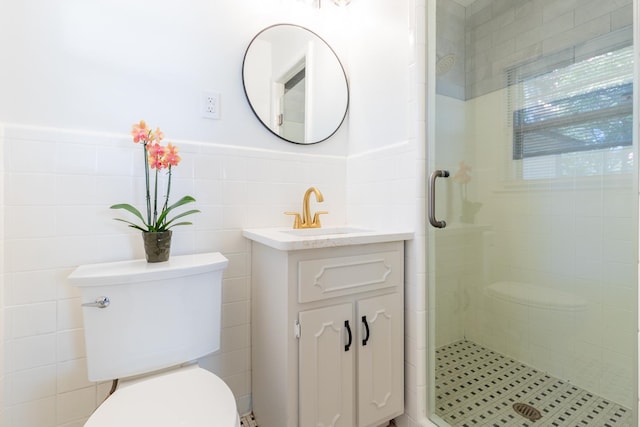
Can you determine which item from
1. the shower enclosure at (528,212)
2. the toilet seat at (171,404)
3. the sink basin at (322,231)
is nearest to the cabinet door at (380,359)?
the shower enclosure at (528,212)

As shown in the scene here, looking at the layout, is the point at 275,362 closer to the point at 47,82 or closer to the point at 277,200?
the point at 277,200

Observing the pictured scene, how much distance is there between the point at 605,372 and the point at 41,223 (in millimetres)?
2106

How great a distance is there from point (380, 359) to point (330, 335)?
0.27 m

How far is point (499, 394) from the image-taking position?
A: 3.97 feet

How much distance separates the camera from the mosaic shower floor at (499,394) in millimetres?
1044

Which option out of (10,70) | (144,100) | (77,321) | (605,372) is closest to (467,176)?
(605,372)

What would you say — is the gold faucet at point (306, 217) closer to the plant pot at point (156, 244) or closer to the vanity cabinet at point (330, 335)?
the vanity cabinet at point (330, 335)

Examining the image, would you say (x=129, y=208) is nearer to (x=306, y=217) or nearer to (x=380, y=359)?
(x=306, y=217)

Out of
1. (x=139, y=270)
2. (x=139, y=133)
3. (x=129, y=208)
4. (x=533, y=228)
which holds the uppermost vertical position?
(x=139, y=133)

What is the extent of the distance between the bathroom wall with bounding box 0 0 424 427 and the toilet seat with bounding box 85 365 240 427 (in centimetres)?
37

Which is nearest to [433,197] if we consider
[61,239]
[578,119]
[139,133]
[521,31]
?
[578,119]

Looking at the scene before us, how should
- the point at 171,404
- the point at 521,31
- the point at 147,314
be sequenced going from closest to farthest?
the point at 171,404 → the point at 147,314 → the point at 521,31

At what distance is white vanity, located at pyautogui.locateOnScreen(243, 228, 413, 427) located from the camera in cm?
96

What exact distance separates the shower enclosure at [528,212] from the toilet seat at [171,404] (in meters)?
0.84
